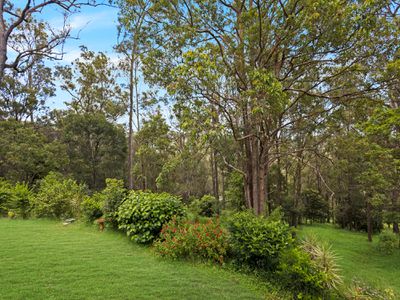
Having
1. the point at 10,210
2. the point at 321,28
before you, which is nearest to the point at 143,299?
the point at 321,28

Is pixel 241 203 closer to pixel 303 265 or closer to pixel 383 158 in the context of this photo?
pixel 383 158

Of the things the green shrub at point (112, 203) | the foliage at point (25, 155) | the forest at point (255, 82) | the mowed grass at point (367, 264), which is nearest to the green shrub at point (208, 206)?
the forest at point (255, 82)

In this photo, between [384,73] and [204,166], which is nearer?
[384,73]

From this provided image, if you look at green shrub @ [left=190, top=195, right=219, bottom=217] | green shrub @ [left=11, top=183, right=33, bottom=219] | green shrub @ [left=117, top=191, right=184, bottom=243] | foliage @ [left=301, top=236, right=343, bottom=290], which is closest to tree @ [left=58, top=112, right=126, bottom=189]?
green shrub @ [left=11, top=183, right=33, bottom=219]

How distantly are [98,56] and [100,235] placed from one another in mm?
16759

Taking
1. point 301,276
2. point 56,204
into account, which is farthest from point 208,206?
point 301,276

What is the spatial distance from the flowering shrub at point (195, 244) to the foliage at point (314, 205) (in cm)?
1397

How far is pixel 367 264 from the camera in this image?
875 cm

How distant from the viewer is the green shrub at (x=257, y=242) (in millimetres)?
4715

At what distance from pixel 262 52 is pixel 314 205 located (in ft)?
45.7

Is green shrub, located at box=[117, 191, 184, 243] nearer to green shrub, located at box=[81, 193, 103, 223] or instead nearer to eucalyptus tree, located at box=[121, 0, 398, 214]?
green shrub, located at box=[81, 193, 103, 223]

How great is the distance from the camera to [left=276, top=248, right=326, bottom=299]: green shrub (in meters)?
4.04

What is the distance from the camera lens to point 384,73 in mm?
5926

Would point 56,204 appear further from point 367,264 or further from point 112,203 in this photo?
point 367,264
